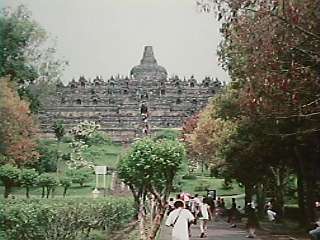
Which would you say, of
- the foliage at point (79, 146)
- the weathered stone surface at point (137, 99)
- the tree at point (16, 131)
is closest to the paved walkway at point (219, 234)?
the tree at point (16, 131)

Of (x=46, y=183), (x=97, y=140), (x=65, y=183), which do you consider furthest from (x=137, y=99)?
(x=46, y=183)

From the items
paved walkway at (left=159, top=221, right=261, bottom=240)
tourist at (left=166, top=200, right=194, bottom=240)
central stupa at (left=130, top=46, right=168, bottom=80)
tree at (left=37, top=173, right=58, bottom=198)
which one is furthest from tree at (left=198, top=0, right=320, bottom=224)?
central stupa at (left=130, top=46, right=168, bottom=80)

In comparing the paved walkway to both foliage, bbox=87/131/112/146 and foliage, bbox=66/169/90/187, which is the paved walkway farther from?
foliage, bbox=87/131/112/146

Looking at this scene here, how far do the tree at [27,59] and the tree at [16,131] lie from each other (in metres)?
0.92

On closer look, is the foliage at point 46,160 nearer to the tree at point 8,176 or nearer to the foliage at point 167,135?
the foliage at point 167,135

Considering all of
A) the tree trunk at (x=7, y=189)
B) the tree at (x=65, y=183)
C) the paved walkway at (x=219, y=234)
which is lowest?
the paved walkway at (x=219, y=234)

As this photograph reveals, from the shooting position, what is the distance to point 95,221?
343 inches

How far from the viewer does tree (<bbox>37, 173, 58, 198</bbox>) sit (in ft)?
43.3

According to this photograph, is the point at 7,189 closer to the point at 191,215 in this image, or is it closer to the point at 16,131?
the point at 16,131

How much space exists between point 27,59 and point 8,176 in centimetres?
562

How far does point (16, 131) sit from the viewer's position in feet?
41.7

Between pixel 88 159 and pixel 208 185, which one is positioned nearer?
pixel 88 159

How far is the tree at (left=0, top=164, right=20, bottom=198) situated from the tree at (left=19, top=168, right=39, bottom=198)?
19 centimetres

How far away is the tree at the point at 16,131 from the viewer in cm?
1165
